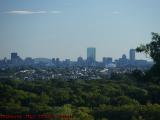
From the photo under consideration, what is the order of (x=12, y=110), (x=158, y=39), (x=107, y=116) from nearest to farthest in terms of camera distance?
(x=158, y=39) → (x=107, y=116) → (x=12, y=110)

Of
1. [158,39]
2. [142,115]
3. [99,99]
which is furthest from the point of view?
[99,99]

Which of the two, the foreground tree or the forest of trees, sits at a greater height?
the foreground tree

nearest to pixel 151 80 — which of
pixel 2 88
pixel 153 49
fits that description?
pixel 153 49

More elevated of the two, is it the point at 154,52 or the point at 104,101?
the point at 154,52

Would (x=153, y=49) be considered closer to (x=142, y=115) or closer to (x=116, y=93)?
(x=142, y=115)

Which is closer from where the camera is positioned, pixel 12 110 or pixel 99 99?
pixel 12 110

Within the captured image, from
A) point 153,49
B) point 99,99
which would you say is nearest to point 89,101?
point 99,99

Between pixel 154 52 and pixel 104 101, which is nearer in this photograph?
pixel 154 52

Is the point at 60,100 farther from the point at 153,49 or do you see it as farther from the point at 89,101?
the point at 153,49

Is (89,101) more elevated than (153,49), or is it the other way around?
(153,49)

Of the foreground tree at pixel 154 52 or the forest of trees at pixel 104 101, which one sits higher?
the foreground tree at pixel 154 52

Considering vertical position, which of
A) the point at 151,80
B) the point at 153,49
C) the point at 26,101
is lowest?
the point at 26,101
